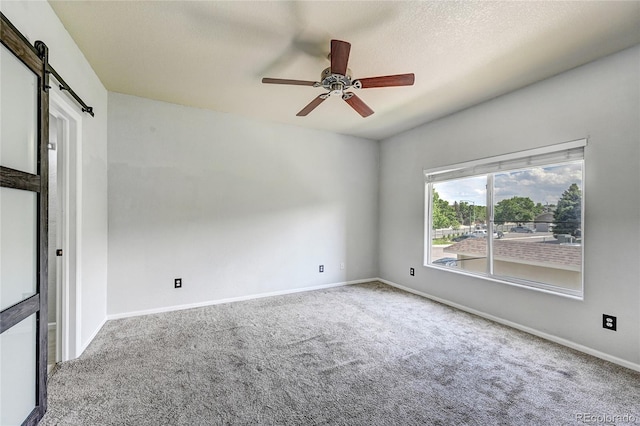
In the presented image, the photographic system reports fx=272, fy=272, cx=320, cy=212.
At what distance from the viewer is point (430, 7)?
1851 mm

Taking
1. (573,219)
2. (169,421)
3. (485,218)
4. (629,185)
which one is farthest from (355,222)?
(169,421)

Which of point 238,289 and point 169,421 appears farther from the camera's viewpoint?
point 238,289

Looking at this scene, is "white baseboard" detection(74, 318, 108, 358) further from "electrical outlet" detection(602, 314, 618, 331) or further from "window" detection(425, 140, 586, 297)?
"electrical outlet" detection(602, 314, 618, 331)

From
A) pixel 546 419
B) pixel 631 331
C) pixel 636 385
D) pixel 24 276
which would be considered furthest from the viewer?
pixel 631 331

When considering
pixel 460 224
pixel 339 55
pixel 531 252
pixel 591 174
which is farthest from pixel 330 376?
pixel 591 174

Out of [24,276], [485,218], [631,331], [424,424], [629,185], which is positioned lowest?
[424,424]

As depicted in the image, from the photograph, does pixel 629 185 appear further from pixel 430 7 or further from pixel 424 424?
pixel 424 424

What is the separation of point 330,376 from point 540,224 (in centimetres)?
268

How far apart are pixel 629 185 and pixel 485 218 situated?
1.32m

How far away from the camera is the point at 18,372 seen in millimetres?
1494

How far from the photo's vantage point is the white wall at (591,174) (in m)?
2.25

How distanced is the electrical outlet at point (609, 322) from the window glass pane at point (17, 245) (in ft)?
13.9

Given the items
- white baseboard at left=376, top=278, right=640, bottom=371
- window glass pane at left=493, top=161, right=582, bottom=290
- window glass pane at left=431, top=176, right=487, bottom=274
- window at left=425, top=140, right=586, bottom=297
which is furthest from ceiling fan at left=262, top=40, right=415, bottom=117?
white baseboard at left=376, top=278, right=640, bottom=371

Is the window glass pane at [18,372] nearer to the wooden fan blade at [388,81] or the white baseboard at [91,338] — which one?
the white baseboard at [91,338]
